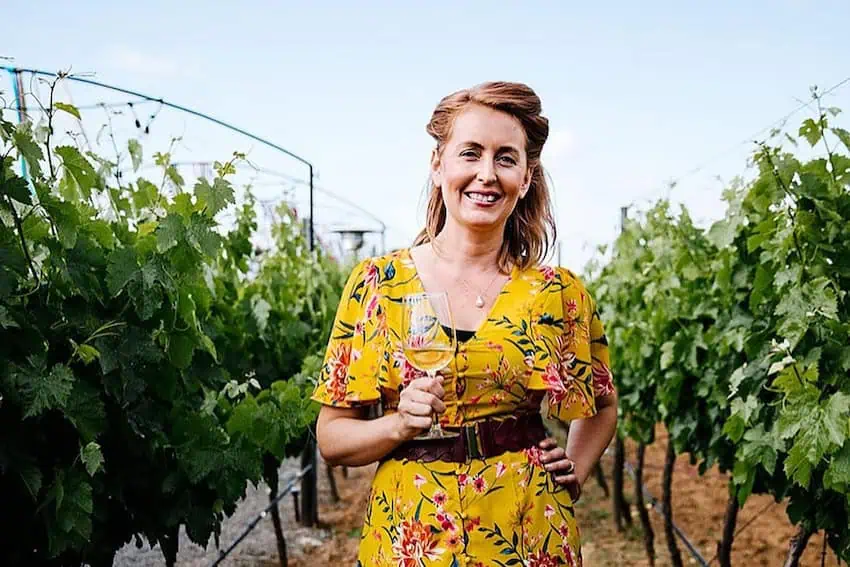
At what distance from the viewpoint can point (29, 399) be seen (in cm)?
202

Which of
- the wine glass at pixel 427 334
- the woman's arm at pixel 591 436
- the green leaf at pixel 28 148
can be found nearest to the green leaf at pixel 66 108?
the green leaf at pixel 28 148

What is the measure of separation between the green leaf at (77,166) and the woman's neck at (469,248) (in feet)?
2.93

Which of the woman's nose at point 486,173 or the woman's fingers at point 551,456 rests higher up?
the woman's nose at point 486,173

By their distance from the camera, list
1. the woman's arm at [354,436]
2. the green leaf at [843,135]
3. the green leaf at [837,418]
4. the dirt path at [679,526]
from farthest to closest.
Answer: the dirt path at [679,526], the green leaf at [843,135], the green leaf at [837,418], the woman's arm at [354,436]

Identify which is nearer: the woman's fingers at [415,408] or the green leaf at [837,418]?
the woman's fingers at [415,408]

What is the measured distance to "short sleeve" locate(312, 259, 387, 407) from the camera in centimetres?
201

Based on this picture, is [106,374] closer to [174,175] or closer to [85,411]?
[85,411]

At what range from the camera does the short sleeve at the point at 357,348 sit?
201cm

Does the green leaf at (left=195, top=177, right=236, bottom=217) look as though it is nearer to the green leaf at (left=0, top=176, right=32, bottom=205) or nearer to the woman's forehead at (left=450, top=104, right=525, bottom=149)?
the green leaf at (left=0, top=176, right=32, bottom=205)

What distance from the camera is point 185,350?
8.65 ft

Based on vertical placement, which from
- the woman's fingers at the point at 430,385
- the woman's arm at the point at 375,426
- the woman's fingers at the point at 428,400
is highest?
the woman's fingers at the point at 430,385

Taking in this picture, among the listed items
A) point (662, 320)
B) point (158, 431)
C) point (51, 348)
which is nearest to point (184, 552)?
point (662, 320)

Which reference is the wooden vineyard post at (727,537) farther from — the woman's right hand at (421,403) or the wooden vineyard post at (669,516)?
the woman's right hand at (421,403)

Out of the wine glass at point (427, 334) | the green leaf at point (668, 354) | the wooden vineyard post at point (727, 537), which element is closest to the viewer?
the wine glass at point (427, 334)
